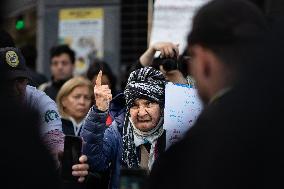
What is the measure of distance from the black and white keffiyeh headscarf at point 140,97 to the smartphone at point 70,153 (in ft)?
1.26

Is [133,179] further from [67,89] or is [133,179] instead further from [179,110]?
[67,89]

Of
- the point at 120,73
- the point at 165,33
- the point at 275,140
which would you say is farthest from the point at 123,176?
the point at 120,73

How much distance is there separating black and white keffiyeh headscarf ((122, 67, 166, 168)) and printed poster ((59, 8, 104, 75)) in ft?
26.6

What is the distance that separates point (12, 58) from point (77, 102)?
2765mm

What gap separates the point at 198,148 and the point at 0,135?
67 cm

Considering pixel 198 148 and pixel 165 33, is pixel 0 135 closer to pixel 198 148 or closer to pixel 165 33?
pixel 198 148

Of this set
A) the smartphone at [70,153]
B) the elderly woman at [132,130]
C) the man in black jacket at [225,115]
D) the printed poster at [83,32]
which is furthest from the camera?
the printed poster at [83,32]

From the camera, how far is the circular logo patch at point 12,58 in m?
5.00

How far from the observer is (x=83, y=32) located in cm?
1400

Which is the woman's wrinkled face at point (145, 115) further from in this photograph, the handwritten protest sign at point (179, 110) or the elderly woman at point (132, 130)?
the handwritten protest sign at point (179, 110)

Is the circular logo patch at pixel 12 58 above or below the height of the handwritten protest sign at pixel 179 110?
above

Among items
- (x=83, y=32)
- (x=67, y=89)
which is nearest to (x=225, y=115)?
(x=67, y=89)

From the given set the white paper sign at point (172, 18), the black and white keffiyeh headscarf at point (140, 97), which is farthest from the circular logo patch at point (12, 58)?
the white paper sign at point (172, 18)

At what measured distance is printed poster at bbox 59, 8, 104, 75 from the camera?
13.6m
